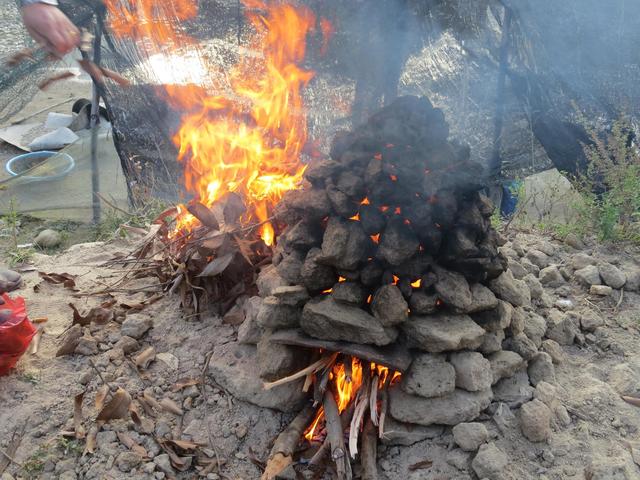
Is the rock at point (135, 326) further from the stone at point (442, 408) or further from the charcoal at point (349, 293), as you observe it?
the stone at point (442, 408)

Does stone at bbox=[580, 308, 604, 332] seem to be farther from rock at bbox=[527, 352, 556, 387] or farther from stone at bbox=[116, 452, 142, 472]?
stone at bbox=[116, 452, 142, 472]

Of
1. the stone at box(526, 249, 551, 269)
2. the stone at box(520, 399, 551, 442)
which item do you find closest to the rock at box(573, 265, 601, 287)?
the stone at box(526, 249, 551, 269)

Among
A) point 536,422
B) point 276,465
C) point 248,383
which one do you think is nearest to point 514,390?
point 536,422

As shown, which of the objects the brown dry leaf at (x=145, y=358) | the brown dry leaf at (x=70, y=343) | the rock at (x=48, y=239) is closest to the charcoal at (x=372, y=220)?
the brown dry leaf at (x=145, y=358)

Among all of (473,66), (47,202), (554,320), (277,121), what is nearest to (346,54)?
(277,121)

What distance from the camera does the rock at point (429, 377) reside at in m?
2.68

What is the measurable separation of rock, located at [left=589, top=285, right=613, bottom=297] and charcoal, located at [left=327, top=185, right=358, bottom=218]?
1966mm

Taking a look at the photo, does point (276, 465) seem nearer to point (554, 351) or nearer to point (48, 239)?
point (554, 351)

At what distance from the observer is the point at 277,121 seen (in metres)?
4.45

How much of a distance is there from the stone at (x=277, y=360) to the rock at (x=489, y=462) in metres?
0.98

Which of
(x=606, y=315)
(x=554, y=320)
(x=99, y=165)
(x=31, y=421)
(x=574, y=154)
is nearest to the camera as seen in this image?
(x=31, y=421)

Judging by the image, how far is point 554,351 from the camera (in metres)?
A: 3.13

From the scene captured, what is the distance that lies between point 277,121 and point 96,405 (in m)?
2.52

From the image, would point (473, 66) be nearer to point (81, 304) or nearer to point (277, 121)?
point (277, 121)
